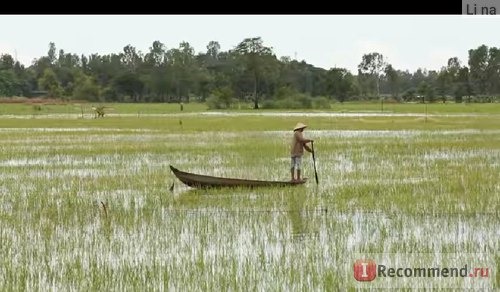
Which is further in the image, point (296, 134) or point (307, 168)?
point (307, 168)

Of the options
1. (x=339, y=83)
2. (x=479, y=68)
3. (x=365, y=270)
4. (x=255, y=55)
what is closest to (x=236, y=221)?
(x=365, y=270)

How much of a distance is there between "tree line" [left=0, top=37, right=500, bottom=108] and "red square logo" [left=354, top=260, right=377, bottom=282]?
4594cm

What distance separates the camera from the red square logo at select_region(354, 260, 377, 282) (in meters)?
5.44

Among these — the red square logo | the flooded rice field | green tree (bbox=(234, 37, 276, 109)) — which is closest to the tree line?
green tree (bbox=(234, 37, 276, 109))

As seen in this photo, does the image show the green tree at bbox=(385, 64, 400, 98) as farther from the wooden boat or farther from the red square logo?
the red square logo

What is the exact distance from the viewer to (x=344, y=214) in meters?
8.34

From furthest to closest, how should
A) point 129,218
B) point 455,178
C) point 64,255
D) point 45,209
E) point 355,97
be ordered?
point 355,97 < point 455,178 < point 45,209 < point 129,218 < point 64,255

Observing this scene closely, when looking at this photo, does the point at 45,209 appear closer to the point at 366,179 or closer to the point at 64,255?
the point at 64,255

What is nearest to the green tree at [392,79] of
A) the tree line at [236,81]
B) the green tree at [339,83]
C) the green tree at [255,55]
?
the tree line at [236,81]

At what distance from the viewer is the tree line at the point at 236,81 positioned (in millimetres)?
54906

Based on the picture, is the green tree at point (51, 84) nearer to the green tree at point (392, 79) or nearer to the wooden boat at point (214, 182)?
the green tree at point (392, 79)

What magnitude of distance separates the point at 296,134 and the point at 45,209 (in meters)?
4.11

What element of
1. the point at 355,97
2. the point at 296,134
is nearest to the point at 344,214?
the point at 296,134
